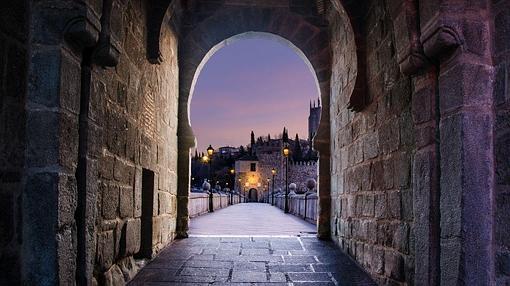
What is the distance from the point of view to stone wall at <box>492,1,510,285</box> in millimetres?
2234

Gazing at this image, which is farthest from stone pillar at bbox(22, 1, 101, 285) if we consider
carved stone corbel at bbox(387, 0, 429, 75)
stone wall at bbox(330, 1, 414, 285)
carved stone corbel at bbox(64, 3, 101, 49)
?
stone wall at bbox(330, 1, 414, 285)

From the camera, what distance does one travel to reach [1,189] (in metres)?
2.21

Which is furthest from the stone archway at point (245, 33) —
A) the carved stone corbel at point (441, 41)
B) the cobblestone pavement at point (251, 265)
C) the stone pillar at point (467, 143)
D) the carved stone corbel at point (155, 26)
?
the stone pillar at point (467, 143)

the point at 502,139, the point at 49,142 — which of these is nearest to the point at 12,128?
the point at 49,142

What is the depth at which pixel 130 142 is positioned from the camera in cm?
427

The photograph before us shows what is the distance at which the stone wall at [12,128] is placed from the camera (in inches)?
87.3

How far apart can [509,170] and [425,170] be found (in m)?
0.62

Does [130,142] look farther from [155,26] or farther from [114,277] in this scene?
[155,26]

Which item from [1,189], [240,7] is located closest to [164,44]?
[240,7]

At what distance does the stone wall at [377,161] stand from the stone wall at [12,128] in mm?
2605

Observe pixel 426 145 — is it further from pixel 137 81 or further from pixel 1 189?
pixel 137 81

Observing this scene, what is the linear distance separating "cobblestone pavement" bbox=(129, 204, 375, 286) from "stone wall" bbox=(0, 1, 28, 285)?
181 cm

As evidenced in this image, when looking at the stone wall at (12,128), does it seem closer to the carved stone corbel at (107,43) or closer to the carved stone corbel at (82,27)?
the carved stone corbel at (82,27)

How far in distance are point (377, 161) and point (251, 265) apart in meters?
1.78
